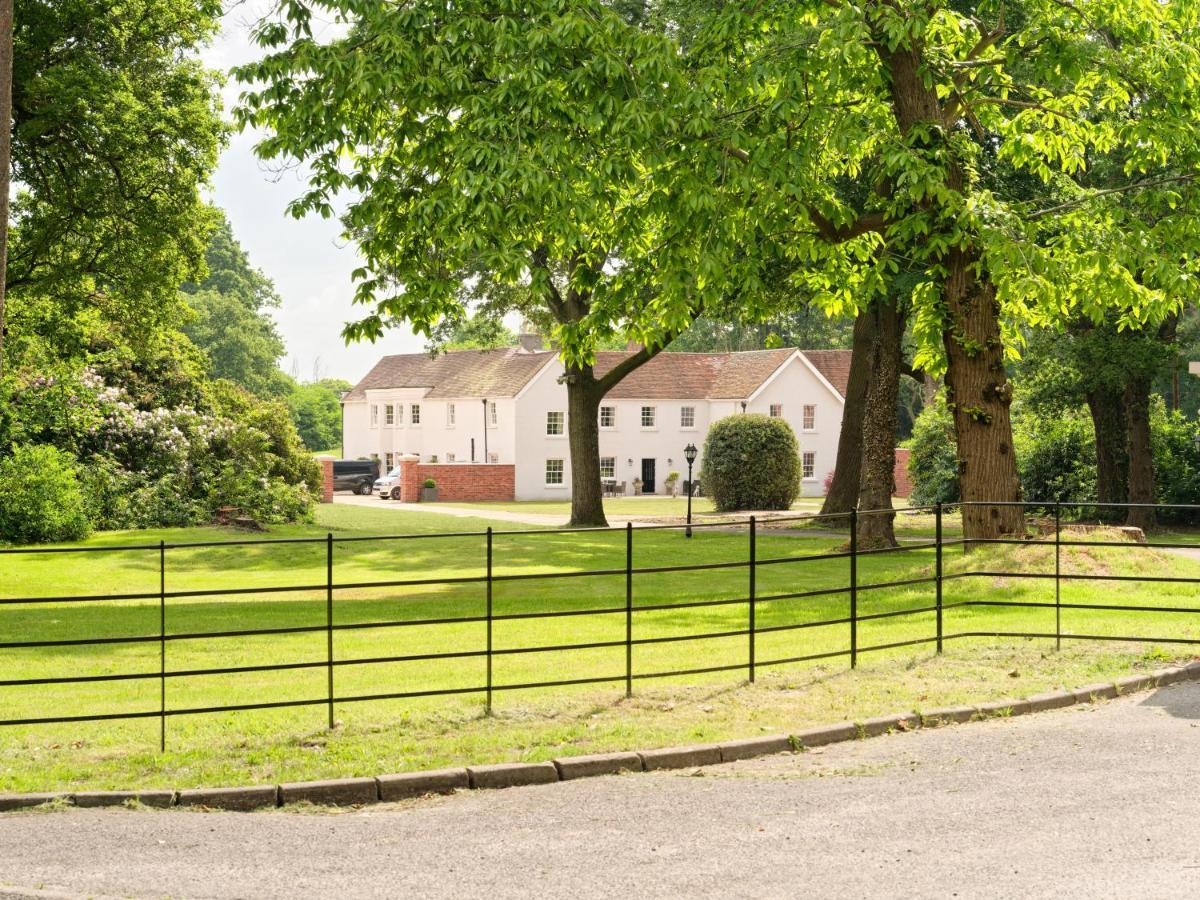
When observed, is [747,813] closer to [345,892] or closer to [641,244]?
[345,892]

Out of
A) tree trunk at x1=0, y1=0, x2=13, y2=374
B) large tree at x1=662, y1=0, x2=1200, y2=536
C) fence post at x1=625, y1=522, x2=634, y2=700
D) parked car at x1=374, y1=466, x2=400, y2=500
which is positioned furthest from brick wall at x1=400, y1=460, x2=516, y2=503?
fence post at x1=625, y1=522, x2=634, y2=700

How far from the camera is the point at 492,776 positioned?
9.01m

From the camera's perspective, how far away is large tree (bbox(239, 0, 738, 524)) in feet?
54.4

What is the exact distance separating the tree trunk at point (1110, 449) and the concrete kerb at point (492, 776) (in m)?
32.1

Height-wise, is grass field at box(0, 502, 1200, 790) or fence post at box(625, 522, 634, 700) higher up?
fence post at box(625, 522, 634, 700)

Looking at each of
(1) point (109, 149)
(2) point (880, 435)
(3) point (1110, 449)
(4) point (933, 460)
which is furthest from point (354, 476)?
(1) point (109, 149)

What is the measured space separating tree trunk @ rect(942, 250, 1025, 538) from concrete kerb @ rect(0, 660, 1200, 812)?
10.6 metres

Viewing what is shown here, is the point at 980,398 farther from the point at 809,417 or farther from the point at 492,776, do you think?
the point at 809,417

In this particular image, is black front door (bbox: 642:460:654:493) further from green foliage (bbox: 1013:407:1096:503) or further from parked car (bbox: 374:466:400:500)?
green foliage (bbox: 1013:407:1096:503)

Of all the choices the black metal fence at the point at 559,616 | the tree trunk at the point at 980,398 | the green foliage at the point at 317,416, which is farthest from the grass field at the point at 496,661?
the green foliage at the point at 317,416

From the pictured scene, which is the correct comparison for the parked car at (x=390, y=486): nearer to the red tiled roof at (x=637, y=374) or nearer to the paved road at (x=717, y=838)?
the red tiled roof at (x=637, y=374)

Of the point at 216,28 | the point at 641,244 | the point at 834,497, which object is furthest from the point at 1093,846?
the point at 834,497

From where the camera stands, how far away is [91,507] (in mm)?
33906

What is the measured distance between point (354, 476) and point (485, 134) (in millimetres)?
63246
